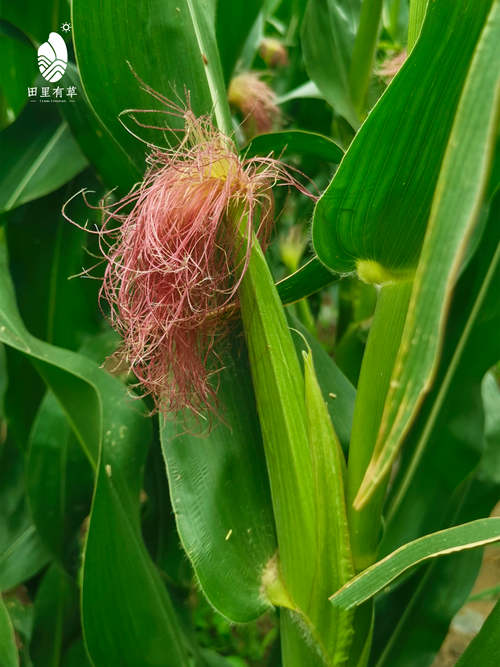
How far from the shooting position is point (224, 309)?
409mm

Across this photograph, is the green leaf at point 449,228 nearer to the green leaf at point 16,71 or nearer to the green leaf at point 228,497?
the green leaf at point 228,497

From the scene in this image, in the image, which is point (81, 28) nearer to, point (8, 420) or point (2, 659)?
point (8, 420)

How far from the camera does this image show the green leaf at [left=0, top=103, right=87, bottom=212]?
596 mm

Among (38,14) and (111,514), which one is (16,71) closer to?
(38,14)

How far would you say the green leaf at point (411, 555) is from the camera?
0.31 metres

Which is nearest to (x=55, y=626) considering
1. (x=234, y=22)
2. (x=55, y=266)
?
(x=55, y=266)

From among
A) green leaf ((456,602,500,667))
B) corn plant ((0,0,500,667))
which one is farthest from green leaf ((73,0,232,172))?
green leaf ((456,602,500,667))

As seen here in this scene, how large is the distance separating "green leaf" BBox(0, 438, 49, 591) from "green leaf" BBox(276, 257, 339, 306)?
501 millimetres

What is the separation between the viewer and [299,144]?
Answer: 0.56 metres

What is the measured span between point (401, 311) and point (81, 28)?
340 mm

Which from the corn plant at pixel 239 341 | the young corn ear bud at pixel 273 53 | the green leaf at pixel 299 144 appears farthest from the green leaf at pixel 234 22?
the young corn ear bud at pixel 273 53

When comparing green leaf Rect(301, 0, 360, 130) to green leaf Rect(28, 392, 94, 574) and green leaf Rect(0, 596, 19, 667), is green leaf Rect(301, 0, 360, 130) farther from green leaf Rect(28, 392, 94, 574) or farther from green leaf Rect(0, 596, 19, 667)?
green leaf Rect(0, 596, 19, 667)

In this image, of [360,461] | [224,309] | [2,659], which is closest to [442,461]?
[360,461]

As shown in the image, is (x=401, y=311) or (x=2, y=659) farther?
(x=2, y=659)
